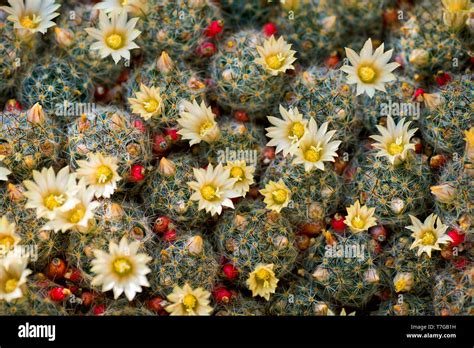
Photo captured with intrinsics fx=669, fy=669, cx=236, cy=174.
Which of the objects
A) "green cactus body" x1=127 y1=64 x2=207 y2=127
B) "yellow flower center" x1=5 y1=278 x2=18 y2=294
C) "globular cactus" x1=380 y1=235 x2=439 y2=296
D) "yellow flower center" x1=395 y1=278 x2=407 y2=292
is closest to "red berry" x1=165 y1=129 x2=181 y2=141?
"green cactus body" x1=127 y1=64 x2=207 y2=127

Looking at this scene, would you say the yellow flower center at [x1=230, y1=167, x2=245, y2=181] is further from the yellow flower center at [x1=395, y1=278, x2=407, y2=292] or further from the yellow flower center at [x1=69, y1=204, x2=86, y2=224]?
the yellow flower center at [x1=395, y1=278, x2=407, y2=292]

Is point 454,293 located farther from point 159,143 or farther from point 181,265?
point 159,143

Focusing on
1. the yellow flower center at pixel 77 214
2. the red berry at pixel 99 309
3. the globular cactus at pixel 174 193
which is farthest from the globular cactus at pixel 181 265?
the yellow flower center at pixel 77 214

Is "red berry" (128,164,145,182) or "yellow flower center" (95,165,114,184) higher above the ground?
"red berry" (128,164,145,182)

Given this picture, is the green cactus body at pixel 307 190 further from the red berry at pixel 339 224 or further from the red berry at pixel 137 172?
the red berry at pixel 137 172

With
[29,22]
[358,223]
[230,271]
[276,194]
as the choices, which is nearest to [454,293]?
[358,223]

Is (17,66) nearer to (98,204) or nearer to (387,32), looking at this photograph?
(98,204)
